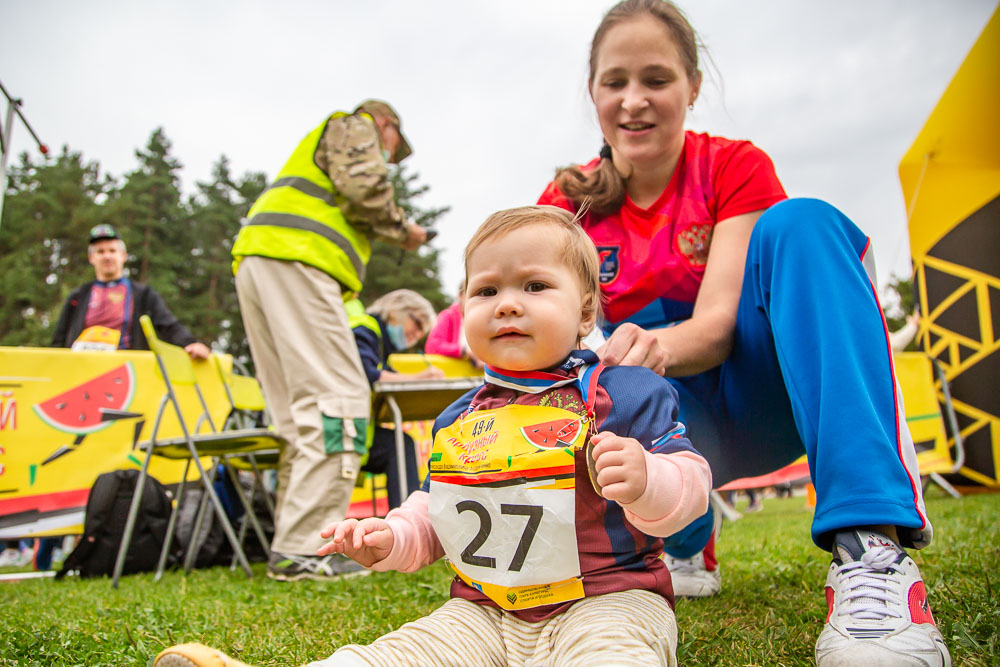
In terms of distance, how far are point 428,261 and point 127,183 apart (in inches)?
465

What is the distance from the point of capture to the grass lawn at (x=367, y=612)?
1281 mm

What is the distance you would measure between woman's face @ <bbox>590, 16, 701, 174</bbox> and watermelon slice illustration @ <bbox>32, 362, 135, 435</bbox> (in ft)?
13.8

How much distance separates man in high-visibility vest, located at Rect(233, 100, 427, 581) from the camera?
116 inches

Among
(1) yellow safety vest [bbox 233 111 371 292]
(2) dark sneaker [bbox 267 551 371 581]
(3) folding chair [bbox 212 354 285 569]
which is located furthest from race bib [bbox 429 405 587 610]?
(3) folding chair [bbox 212 354 285 569]

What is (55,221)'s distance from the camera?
2311 centimetres

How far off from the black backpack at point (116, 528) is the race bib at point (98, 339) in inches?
69.5

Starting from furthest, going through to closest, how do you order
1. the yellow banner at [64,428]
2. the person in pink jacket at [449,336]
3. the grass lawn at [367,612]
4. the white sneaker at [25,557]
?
1. the person in pink jacket at [449,336]
2. the white sneaker at [25,557]
3. the yellow banner at [64,428]
4. the grass lawn at [367,612]

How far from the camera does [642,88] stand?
167cm

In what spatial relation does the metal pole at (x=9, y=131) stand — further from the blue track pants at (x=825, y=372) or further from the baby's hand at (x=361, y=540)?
the blue track pants at (x=825, y=372)

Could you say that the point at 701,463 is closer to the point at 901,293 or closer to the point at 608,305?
the point at 608,305

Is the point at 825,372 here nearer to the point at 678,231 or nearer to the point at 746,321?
the point at 746,321

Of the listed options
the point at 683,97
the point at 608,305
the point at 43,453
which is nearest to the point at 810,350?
the point at 608,305

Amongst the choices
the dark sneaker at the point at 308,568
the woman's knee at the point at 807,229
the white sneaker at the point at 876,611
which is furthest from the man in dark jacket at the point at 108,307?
the white sneaker at the point at 876,611

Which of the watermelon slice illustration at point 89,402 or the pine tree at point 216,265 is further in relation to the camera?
the pine tree at point 216,265
